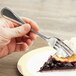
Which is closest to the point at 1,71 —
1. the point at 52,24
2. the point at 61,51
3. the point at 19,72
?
the point at 19,72

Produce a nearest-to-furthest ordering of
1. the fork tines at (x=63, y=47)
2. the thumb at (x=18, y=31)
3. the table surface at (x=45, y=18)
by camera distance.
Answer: the thumb at (x=18, y=31) → the fork tines at (x=63, y=47) → the table surface at (x=45, y=18)

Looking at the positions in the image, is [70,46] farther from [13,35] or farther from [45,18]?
[45,18]

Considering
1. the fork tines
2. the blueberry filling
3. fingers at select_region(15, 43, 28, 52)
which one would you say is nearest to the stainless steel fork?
the fork tines

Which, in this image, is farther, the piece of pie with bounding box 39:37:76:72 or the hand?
the piece of pie with bounding box 39:37:76:72

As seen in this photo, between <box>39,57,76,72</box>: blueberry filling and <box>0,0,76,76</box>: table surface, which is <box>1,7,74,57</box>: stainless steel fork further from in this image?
<box>0,0,76,76</box>: table surface

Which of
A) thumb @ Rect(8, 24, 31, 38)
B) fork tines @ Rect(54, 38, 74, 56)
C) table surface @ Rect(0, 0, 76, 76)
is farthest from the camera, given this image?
table surface @ Rect(0, 0, 76, 76)

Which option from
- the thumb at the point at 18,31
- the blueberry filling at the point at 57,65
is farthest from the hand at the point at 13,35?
the blueberry filling at the point at 57,65

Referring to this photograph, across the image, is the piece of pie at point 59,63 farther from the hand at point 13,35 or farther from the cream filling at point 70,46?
the hand at point 13,35
